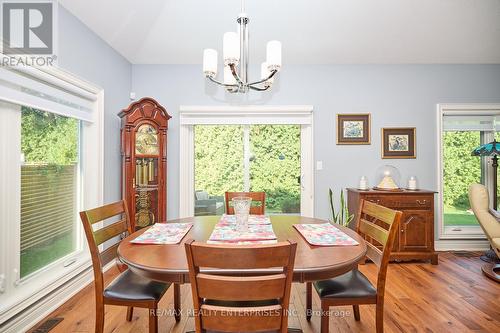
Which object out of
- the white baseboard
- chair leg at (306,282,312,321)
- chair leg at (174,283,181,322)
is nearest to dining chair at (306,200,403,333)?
chair leg at (306,282,312,321)

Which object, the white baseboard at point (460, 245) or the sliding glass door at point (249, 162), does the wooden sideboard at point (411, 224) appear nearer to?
the white baseboard at point (460, 245)

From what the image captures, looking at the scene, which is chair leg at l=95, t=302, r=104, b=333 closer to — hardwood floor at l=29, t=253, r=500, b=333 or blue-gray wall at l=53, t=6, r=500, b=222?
hardwood floor at l=29, t=253, r=500, b=333

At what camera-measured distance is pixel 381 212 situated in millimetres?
1588

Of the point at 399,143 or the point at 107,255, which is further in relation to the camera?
the point at 399,143

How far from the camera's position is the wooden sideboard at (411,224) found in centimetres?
296

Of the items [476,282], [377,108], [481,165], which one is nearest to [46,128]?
[377,108]

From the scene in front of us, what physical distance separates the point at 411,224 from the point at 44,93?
375cm

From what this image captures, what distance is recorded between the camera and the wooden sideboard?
296cm

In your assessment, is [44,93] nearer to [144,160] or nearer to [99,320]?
[144,160]

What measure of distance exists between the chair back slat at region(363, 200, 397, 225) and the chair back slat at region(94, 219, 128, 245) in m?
1.61

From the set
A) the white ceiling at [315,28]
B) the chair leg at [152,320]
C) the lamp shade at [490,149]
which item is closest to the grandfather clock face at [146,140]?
the white ceiling at [315,28]

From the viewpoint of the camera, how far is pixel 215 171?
11.6 ft

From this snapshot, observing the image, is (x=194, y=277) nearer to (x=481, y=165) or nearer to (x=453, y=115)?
(x=453, y=115)

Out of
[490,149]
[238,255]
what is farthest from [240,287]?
[490,149]
